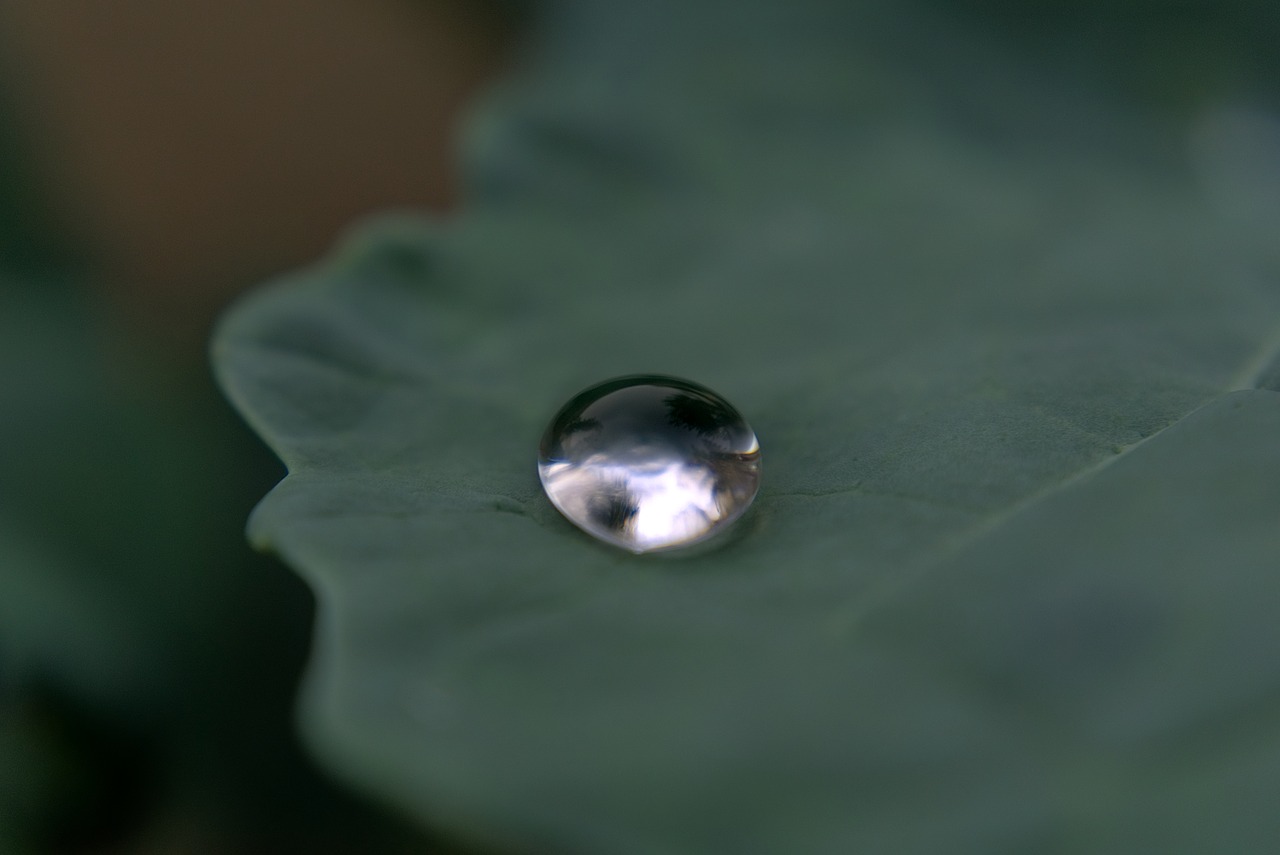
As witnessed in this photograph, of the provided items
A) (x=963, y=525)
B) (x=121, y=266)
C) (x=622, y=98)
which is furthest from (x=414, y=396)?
(x=121, y=266)

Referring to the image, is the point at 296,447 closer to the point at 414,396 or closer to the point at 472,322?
the point at 414,396

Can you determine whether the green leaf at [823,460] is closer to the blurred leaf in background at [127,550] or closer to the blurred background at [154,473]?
the blurred background at [154,473]

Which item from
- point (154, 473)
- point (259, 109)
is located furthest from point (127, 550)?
point (259, 109)

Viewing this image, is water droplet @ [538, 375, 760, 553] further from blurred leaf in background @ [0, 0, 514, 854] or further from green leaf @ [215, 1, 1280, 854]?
blurred leaf in background @ [0, 0, 514, 854]

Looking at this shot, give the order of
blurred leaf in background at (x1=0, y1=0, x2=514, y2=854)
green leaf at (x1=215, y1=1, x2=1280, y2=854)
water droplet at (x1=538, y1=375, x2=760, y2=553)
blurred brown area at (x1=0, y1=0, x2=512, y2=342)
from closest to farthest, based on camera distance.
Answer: green leaf at (x1=215, y1=1, x2=1280, y2=854) → water droplet at (x1=538, y1=375, x2=760, y2=553) → blurred leaf in background at (x1=0, y1=0, x2=514, y2=854) → blurred brown area at (x1=0, y1=0, x2=512, y2=342)

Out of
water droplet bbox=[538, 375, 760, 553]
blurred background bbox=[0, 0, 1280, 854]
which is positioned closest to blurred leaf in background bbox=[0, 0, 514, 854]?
blurred background bbox=[0, 0, 1280, 854]

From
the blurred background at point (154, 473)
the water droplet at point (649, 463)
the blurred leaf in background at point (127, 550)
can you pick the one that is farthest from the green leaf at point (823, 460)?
the blurred leaf in background at point (127, 550)

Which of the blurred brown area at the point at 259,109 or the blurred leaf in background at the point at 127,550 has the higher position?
the blurred brown area at the point at 259,109
